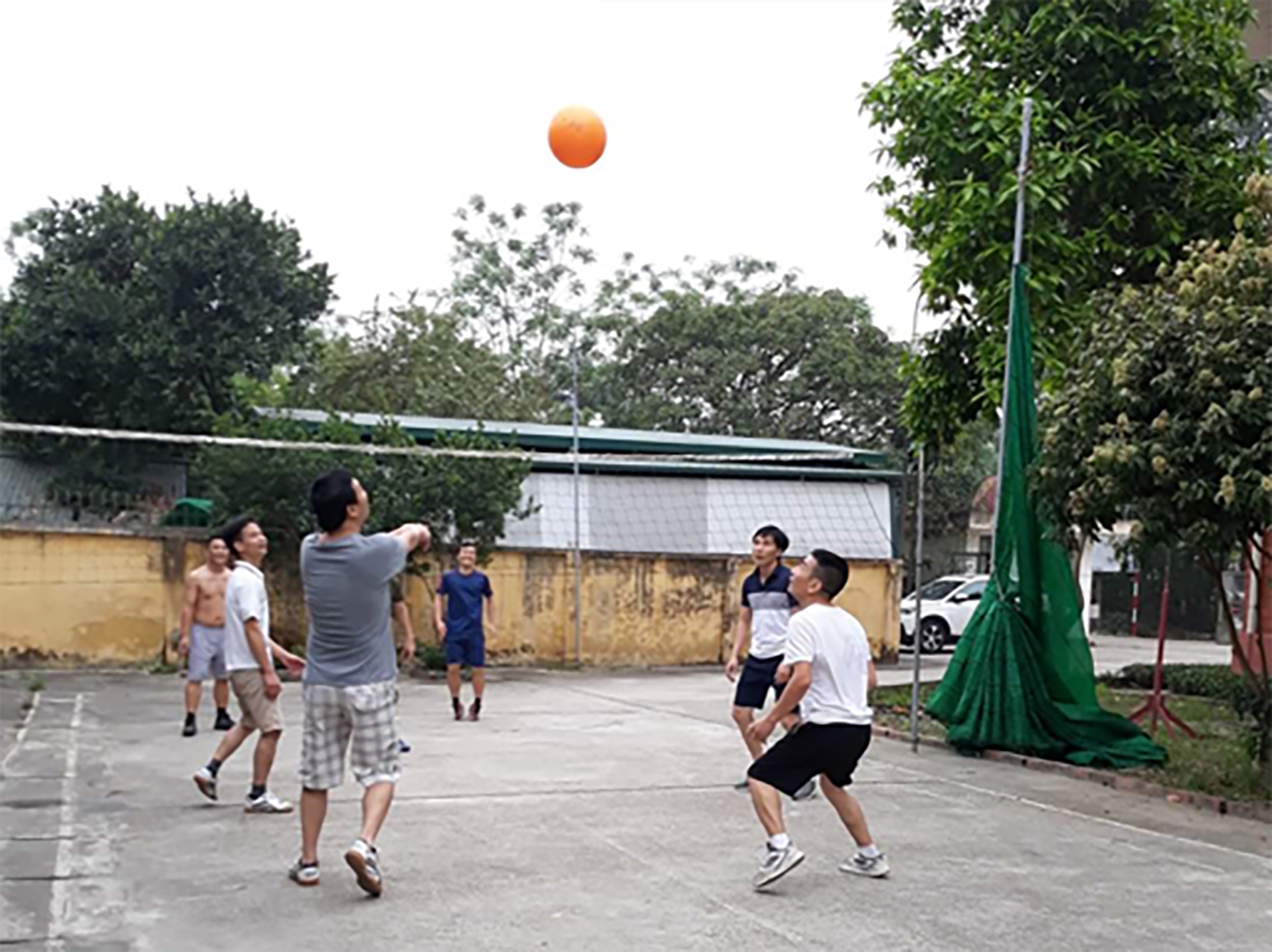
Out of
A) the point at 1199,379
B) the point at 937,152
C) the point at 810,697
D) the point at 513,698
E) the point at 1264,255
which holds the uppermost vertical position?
the point at 937,152

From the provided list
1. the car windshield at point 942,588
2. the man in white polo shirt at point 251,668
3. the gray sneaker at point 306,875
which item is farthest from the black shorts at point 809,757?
the car windshield at point 942,588

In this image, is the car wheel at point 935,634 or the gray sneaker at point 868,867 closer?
the gray sneaker at point 868,867

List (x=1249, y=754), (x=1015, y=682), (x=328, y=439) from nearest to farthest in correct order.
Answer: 1. (x=1249, y=754)
2. (x=1015, y=682)
3. (x=328, y=439)

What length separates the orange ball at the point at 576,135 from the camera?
10.1m

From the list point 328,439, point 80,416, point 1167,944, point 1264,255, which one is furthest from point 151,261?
point 1167,944

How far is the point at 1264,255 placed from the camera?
9.09 metres

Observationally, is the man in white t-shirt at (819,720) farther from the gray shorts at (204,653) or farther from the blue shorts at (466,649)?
the blue shorts at (466,649)

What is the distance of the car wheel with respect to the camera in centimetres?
2523

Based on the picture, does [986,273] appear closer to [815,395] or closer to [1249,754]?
[1249,754]

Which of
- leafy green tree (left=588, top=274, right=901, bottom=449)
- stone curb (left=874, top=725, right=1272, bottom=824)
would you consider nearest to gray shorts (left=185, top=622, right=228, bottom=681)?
stone curb (left=874, top=725, right=1272, bottom=824)

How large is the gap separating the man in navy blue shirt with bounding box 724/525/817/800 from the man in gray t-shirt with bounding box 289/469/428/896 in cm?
303

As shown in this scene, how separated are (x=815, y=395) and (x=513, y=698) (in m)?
21.4

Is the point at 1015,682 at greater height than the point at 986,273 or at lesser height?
lesser

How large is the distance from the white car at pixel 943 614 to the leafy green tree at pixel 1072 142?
1125 cm
